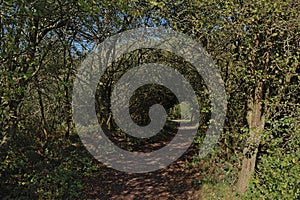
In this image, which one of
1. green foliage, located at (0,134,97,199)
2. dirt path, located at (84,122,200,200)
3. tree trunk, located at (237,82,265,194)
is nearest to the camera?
green foliage, located at (0,134,97,199)

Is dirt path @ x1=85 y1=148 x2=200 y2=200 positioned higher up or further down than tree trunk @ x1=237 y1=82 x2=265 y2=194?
further down

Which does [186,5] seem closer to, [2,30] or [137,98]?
[2,30]

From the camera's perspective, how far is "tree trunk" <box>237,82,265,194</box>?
4996 millimetres

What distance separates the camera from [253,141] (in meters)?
4.97

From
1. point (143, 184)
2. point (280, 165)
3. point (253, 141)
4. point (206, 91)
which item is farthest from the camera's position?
point (143, 184)

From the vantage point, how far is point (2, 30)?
158 inches

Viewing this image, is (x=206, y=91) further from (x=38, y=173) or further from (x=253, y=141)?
(x=38, y=173)

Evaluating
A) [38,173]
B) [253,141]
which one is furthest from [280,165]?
[38,173]

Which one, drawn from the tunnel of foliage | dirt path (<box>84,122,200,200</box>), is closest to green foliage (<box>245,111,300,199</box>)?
the tunnel of foliage

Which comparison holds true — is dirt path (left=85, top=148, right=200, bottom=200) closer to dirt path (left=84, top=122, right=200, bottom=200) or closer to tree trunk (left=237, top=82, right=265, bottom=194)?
dirt path (left=84, top=122, right=200, bottom=200)

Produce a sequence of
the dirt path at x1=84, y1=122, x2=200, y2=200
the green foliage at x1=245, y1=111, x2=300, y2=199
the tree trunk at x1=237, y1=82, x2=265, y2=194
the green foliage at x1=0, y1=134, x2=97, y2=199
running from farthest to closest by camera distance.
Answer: the dirt path at x1=84, y1=122, x2=200, y2=200, the tree trunk at x1=237, y1=82, x2=265, y2=194, the green foliage at x1=0, y1=134, x2=97, y2=199, the green foliage at x1=245, y1=111, x2=300, y2=199

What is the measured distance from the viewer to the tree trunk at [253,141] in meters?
5.00

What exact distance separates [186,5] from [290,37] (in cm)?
233

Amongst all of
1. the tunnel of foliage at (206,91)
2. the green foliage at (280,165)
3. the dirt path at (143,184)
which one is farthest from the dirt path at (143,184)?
the green foliage at (280,165)
